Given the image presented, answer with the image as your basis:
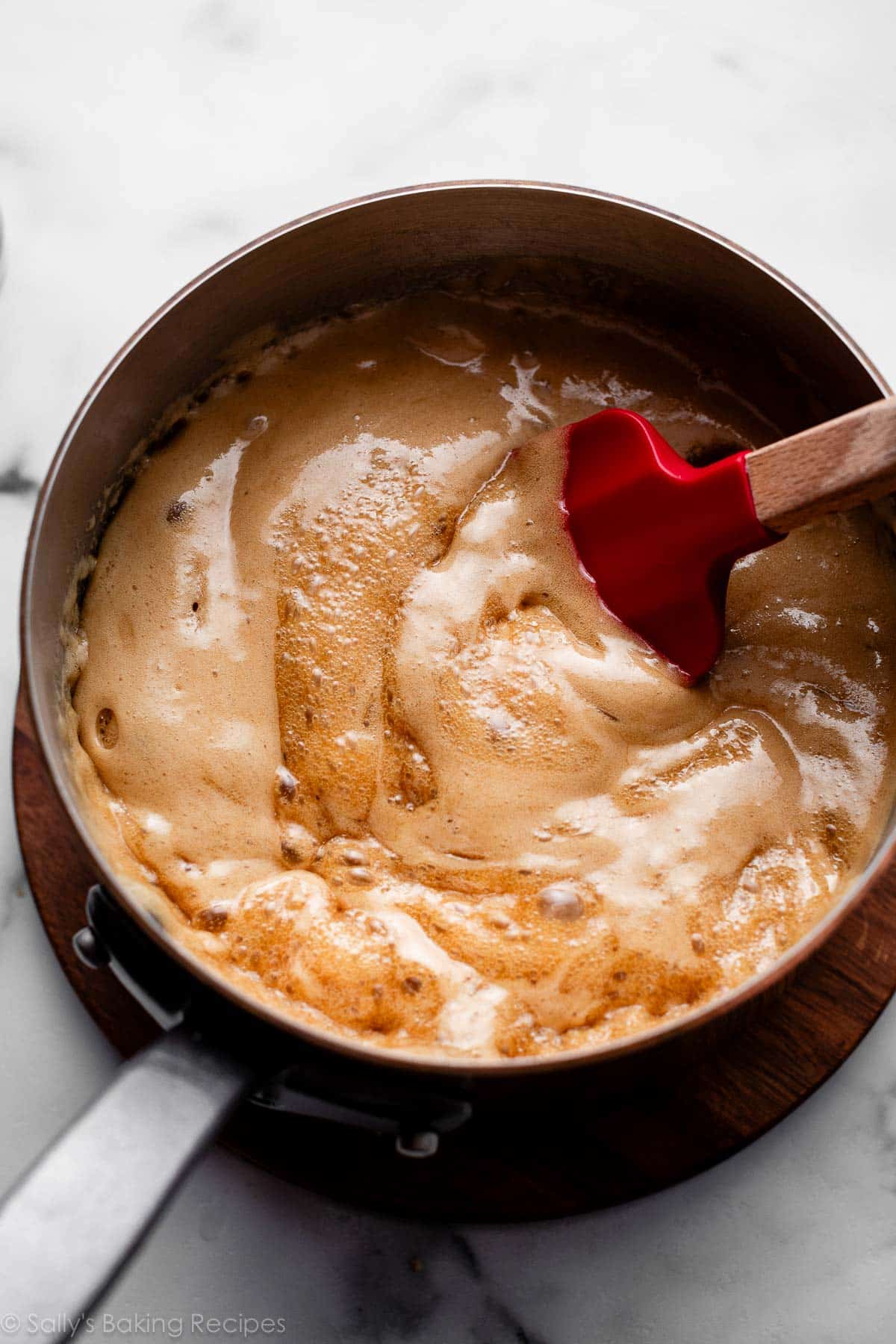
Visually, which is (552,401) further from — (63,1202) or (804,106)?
(63,1202)

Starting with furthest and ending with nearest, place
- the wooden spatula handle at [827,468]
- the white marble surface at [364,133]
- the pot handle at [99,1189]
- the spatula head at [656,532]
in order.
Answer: the white marble surface at [364,133]
the spatula head at [656,532]
the wooden spatula handle at [827,468]
the pot handle at [99,1189]

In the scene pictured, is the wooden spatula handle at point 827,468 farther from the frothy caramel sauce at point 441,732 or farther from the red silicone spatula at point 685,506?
the frothy caramel sauce at point 441,732

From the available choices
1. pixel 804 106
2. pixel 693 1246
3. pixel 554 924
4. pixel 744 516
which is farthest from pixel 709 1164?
pixel 804 106

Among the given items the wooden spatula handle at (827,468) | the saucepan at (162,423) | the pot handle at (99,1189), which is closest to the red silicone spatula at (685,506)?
the wooden spatula handle at (827,468)

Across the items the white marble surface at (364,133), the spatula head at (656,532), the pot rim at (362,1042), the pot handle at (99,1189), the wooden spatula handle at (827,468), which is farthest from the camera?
the white marble surface at (364,133)

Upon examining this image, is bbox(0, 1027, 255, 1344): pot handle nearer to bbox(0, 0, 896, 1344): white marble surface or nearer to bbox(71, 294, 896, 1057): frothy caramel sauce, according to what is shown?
bbox(71, 294, 896, 1057): frothy caramel sauce

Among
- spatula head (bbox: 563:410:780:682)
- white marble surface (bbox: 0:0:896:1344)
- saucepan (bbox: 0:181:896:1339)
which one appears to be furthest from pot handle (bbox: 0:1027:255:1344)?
spatula head (bbox: 563:410:780:682)

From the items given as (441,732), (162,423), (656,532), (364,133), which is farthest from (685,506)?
(364,133)
